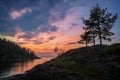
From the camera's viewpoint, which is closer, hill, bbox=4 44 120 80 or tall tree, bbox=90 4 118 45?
hill, bbox=4 44 120 80

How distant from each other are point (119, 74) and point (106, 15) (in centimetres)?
4423

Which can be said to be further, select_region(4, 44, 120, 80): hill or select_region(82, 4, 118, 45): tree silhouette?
select_region(82, 4, 118, 45): tree silhouette

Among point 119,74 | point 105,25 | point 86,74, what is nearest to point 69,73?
point 86,74

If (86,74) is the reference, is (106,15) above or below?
above

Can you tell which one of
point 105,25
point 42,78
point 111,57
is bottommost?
point 42,78

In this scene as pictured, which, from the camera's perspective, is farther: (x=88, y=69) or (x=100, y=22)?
(x=100, y=22)

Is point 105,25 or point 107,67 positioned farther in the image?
point 105,25

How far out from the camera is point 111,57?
32438mm

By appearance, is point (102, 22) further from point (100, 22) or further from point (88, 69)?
point (88, 69)

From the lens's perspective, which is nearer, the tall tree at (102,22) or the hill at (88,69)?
the hill at (88,69)

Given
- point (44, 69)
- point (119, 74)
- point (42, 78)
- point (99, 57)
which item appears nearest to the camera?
point (119, 74)

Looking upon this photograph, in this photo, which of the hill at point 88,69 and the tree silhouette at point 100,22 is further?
the tree silhouette at point 100,22

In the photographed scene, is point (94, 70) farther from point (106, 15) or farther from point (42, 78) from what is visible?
point (106, 15)

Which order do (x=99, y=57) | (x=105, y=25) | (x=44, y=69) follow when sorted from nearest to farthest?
(x=44, y=69) → (x=99, y=57) → (x=105, y=25)
